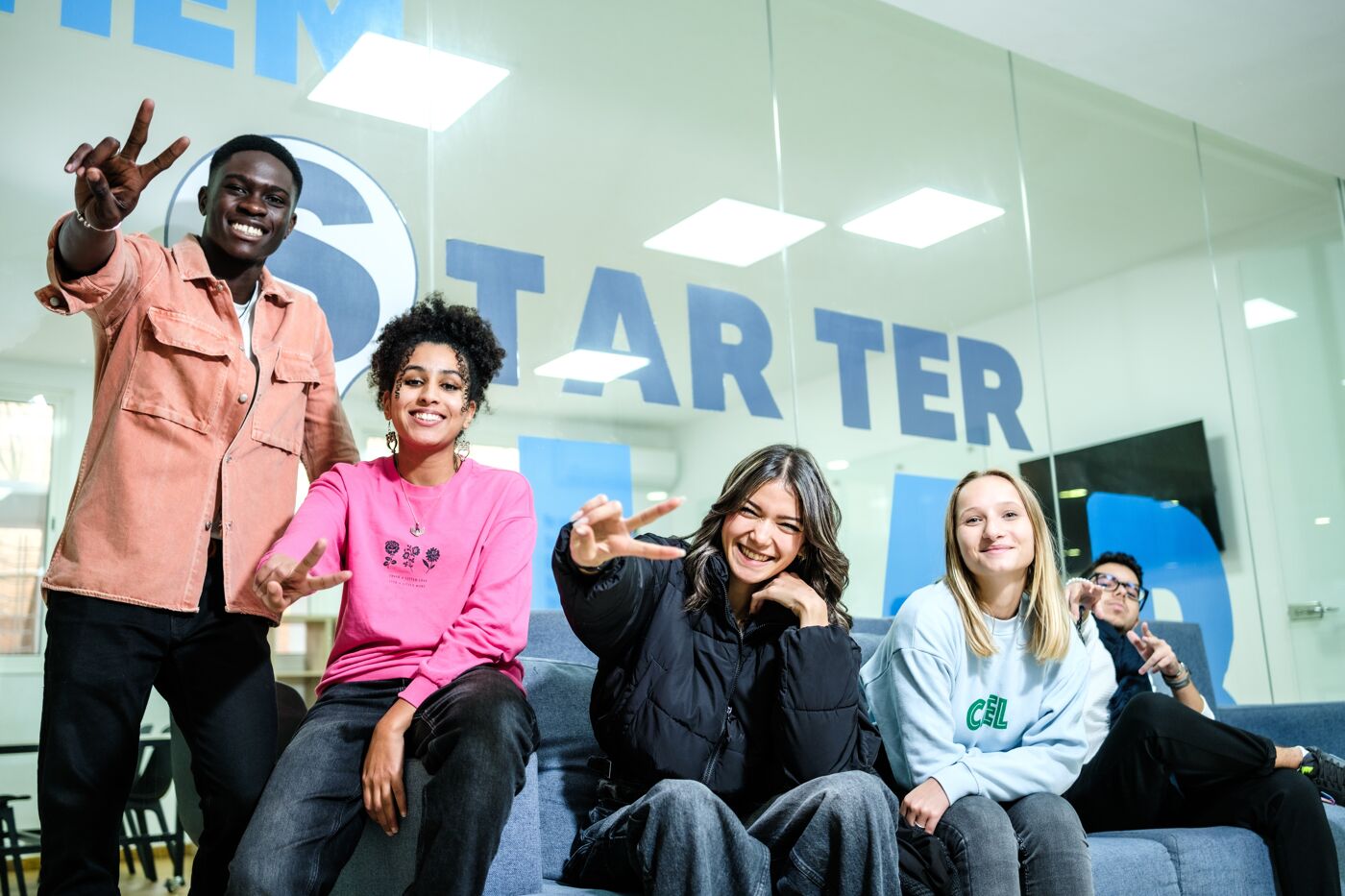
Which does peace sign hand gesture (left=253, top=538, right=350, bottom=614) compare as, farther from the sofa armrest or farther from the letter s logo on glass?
the sofa armrest

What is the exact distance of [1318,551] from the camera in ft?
18.5

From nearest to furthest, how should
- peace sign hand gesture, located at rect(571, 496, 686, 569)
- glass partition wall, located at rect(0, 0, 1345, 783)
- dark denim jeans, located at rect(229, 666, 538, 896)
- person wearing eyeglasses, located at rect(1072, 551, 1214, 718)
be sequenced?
dark denim jeans, located at rect(229, 666, 538, 896), peace sign hand gesture, located at rect(571, 496, 686, 569), glass partition wall, located at rect(0, 0, 1345, 783), person wearing eyeglasses, located at rect(1072, 551, 1214, 718)

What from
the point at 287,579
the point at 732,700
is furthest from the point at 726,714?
the point at 287,579

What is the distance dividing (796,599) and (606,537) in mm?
465

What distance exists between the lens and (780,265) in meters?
4.17

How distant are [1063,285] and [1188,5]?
47.3 inches

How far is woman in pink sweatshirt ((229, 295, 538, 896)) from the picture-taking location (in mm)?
1731

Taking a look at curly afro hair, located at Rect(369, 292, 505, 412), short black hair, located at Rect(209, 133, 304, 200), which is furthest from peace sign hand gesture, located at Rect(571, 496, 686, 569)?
short black hair, located at Rect(209, 133, 304, 200)

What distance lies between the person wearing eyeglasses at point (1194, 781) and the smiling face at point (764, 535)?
33.8 inches

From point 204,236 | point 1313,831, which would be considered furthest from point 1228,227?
point 204,236

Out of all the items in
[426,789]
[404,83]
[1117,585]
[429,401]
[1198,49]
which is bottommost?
[426,789]

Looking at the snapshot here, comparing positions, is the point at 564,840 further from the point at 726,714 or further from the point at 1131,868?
the point at 1131,868

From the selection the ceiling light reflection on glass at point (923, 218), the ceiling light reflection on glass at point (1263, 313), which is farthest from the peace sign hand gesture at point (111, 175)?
the ceiling light reflection on glass at point (1263, 313)

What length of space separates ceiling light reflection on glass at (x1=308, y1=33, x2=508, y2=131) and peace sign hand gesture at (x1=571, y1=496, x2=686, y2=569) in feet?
6.17
